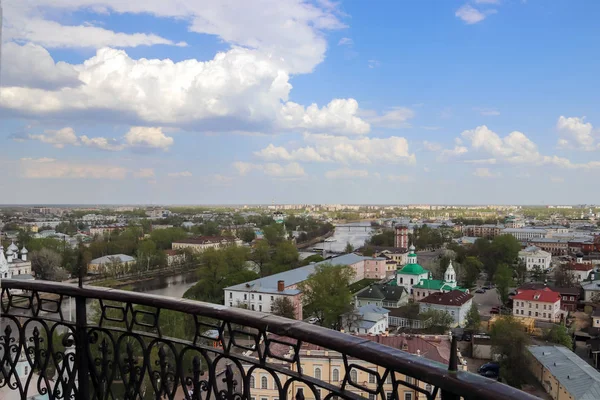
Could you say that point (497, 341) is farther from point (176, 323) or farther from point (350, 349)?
point (350, 349)

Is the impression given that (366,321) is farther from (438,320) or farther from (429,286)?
(429,286)

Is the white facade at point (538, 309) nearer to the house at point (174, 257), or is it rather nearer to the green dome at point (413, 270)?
the green dome at point (413, 270)

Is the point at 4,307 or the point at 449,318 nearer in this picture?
the point at 4,307

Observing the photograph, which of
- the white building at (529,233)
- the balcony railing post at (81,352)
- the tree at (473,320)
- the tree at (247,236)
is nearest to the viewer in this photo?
the balcony railing post at (81,352)

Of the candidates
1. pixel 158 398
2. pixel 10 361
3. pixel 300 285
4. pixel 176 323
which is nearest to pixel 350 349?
pixel 158 398

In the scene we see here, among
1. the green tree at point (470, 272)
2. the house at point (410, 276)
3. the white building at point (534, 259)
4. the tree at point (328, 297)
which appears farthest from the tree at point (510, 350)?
the white building at point (534, 259)

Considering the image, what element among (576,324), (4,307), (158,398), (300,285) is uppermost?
(4,307)

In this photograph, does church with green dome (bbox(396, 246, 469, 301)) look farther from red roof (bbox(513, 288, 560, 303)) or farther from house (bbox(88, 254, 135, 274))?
house (bbox(88, 254, 135, 274))
